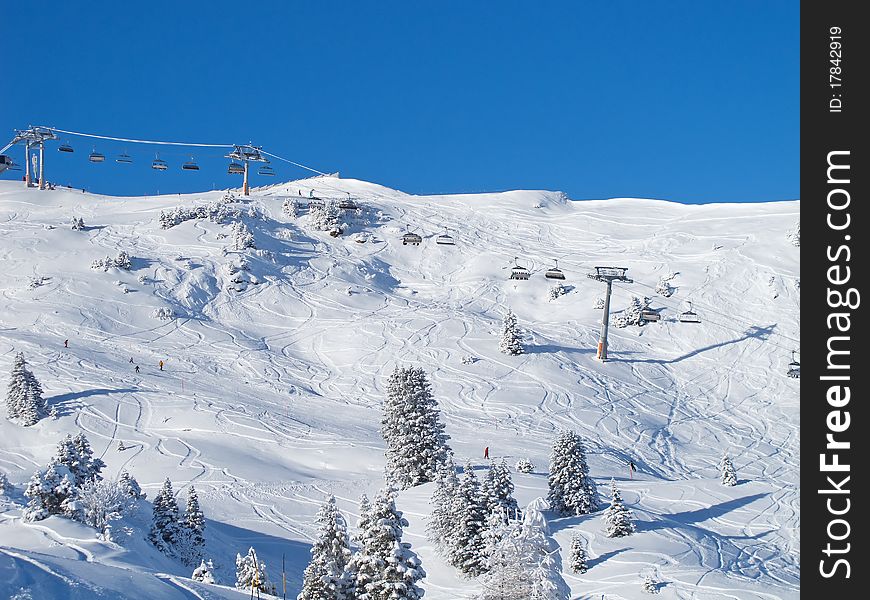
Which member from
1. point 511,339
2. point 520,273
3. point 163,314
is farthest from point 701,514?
point 163,314

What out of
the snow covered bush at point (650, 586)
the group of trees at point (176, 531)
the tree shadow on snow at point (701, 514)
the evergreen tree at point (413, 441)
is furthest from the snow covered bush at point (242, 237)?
the snow covered bush at point (650, 586)

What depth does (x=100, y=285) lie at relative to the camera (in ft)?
228

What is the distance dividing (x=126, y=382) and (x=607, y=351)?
35.5m

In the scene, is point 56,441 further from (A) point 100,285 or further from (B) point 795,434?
(B) point 795,434

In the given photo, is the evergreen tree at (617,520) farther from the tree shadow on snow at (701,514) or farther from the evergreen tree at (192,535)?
the evergreen tree at (192,535)

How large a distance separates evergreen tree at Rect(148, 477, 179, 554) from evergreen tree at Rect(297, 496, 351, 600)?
8487mm

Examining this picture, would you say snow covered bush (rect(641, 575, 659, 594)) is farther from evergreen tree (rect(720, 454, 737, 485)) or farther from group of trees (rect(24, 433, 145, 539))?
evergreen tree (rect(720, 454, 737, 485))

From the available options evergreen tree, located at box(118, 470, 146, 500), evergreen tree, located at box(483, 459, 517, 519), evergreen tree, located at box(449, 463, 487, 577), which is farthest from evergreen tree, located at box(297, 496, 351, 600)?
evergreen tree, located at box(118, 470, 146, 500)

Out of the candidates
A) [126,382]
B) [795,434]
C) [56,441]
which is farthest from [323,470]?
[795,434]

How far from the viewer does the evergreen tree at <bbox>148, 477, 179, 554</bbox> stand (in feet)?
89.3

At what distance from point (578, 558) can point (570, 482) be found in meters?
6.57

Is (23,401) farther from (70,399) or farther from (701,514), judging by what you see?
(701,514)

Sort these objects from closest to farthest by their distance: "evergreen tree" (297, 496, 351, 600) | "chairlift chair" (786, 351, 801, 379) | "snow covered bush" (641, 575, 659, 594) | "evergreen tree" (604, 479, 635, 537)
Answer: "evergreen tree" (297, 496, 351, 600) < "snow covered bush" (641, 575, 659, 594) < "evergreen tree" (604, 479, 635, 537) < "chairlift chair" (786, 351, 801, 379)

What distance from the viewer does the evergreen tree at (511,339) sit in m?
61.8
